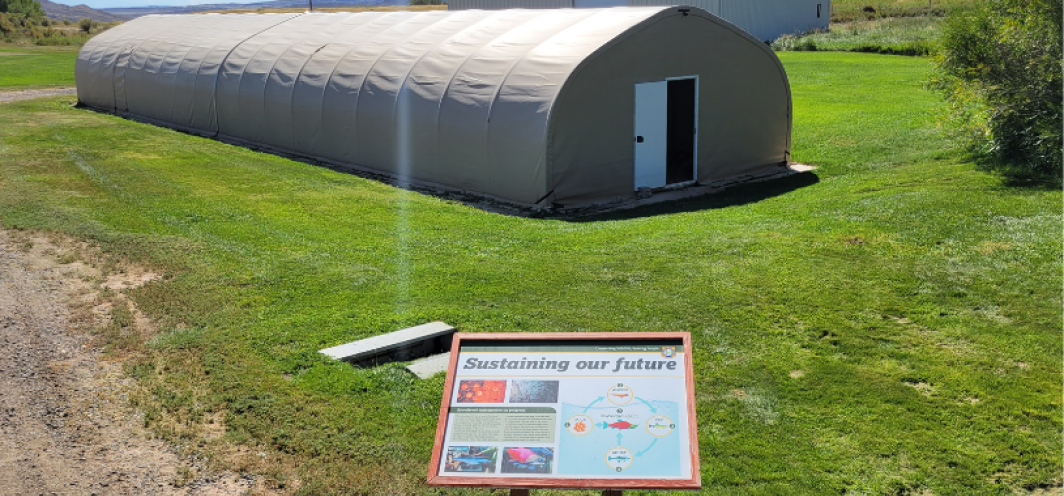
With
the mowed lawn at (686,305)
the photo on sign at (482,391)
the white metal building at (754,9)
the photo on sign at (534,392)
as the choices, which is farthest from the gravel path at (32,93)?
the photo on sign at (534,392)

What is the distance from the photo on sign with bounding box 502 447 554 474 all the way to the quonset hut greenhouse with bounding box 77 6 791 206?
10923mm

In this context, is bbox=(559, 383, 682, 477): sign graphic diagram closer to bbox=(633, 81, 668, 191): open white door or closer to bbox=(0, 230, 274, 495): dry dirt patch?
bbox=(0, 230, 274, 495): dry dirt patch

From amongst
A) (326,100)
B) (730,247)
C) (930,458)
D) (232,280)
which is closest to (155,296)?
(232,280)

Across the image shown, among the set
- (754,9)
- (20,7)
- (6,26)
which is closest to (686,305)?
(754,9)

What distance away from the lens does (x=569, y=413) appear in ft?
16.3

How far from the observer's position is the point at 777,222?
12875mm

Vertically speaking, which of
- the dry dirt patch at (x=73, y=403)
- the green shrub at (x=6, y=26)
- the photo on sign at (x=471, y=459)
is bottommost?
the dry dirt patch at (x=73, y=403)

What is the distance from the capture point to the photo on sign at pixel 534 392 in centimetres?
504

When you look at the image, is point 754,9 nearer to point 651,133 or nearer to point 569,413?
point 651,133

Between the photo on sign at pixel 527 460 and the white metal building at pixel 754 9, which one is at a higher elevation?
the white metal building at pixel 754 9

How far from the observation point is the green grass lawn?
36944 millimetres

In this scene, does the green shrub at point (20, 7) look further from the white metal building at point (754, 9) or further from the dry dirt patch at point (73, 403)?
the dry dirt patch at point (73, 403)

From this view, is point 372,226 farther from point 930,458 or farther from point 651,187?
point 930,458

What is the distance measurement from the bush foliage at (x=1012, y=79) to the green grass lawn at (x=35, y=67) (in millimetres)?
31054
